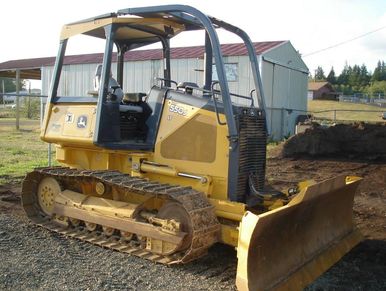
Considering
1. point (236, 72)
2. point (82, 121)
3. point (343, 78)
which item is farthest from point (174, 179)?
point (343, 78)

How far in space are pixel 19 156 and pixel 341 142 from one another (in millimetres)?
9807

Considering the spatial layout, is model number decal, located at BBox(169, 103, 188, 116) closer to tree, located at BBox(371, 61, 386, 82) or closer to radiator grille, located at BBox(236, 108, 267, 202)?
radiator grille, located at BBox(236, 108, 267, 202)

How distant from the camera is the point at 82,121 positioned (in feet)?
20.7

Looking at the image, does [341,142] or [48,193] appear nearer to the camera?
[48,193]

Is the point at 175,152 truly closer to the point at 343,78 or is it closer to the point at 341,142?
the point at 341,142

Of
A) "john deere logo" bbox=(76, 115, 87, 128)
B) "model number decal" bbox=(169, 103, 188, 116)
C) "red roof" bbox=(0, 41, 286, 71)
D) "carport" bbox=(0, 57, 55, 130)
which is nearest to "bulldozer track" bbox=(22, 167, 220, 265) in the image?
"john deere logo" bbox=(76, 115, 87, 128)

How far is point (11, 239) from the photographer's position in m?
6.18

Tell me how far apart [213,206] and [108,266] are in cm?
132

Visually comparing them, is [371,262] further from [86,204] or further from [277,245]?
[86,204]

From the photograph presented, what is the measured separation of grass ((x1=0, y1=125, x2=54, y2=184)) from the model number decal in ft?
18.8

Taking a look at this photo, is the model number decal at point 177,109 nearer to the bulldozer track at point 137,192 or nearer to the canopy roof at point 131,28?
the bulldozer track at point 137,192

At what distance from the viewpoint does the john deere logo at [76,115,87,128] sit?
246 inches

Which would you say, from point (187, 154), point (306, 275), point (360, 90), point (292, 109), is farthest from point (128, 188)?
point (360, 90)

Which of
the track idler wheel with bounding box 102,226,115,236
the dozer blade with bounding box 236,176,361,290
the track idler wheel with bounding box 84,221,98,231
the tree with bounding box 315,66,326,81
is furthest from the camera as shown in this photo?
the tree with bounding box 315,66,326,81
